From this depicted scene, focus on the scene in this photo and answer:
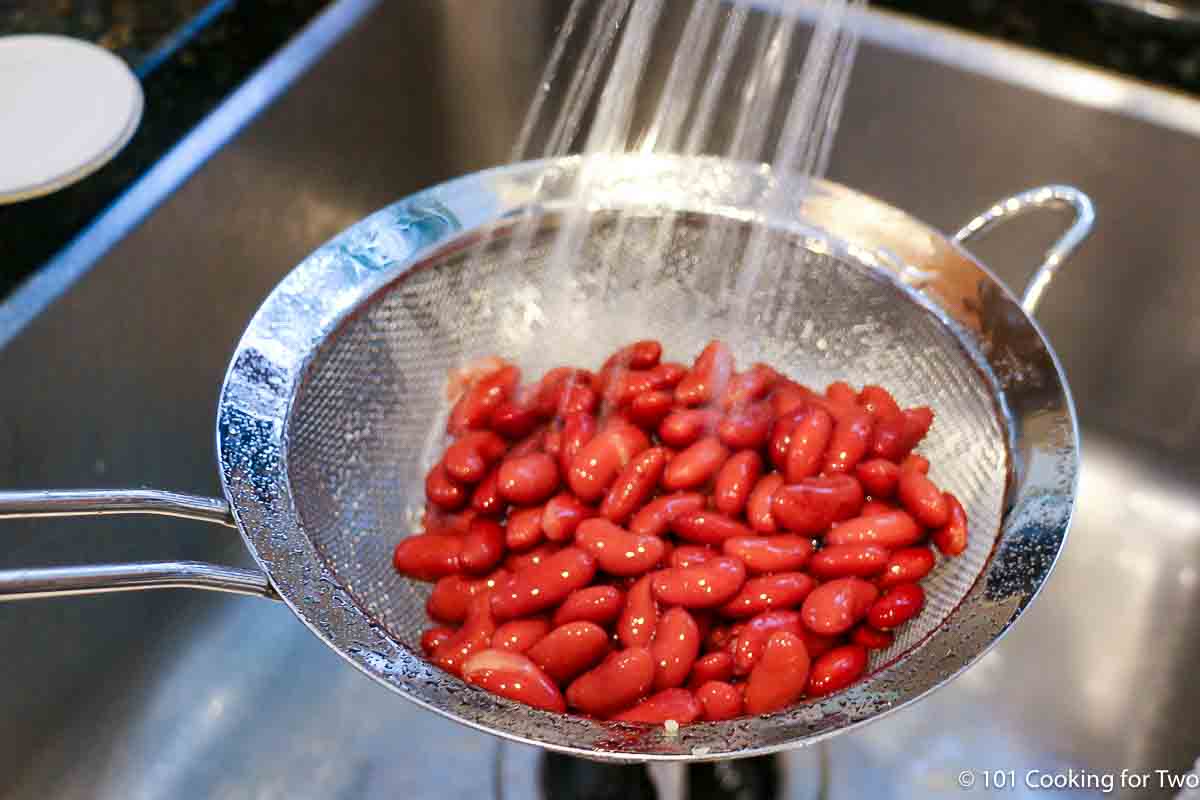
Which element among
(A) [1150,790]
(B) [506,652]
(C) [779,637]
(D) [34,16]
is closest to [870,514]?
(C) [779,637]

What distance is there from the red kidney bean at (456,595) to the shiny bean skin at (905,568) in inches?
8.3

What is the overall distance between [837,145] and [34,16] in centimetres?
66

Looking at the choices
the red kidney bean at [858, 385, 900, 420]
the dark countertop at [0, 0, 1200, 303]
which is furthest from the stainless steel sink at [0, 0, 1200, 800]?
the red kidney bean at [858, 385, 900, 420]

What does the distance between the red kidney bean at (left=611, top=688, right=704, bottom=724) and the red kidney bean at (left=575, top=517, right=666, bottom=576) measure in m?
0.08

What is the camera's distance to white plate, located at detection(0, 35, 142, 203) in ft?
2.35

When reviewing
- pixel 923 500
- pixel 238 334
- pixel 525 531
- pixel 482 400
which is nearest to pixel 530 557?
pixel 525 531

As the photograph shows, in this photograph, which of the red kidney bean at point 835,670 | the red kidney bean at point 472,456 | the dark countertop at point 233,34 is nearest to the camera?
the red kidney bean at point 835,670

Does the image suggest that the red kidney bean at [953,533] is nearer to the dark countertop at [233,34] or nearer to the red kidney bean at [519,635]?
the red kidney bean at [519,635]

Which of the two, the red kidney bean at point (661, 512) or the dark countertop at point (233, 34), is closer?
the red kidney bean at point (661, 512)

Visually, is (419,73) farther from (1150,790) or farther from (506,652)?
(1150,790)

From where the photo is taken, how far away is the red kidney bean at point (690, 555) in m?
0.61

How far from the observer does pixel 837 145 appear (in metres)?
0.93

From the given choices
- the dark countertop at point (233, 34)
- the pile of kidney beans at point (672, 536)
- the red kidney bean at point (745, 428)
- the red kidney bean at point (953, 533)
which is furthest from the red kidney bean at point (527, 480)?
the dark countertop at point (233, 34)

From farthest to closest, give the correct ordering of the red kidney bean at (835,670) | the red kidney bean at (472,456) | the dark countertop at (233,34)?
the dark countertop at (233,34) < the red kidney bean at (472,456) < the red kidney bean at (835,670)
